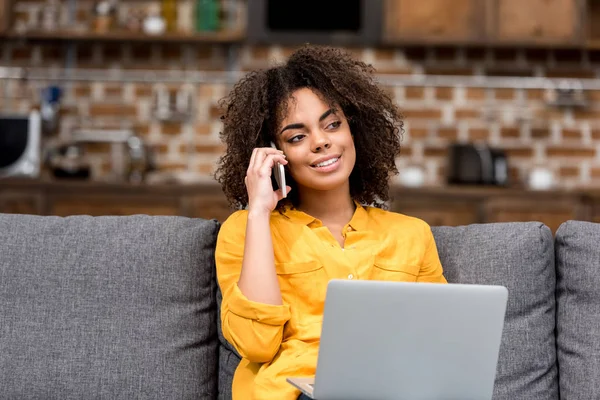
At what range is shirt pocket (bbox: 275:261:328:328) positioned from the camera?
1.52 meters

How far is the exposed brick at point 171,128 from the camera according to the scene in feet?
14.6

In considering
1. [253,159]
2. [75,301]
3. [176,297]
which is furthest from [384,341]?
[75,301]

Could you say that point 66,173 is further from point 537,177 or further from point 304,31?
point 537,177

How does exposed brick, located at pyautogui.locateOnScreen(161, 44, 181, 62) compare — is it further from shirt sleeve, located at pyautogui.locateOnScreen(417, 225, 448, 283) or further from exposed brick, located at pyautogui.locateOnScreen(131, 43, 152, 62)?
shirt sleeve, located at pyautogui.locateOnScreen(417, 225, 448, 283)

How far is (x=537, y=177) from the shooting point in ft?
14.1

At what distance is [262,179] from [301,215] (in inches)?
5.7

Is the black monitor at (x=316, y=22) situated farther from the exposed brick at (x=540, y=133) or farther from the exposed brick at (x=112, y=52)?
the exposed brick at (x=540, y=133)

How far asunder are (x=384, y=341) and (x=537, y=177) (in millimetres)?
3251

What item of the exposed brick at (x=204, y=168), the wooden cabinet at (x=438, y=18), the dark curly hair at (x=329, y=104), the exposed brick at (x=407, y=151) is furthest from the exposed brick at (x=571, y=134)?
the dark curly hair at (x=329, y=104)

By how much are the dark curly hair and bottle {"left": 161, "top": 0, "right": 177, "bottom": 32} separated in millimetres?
2794

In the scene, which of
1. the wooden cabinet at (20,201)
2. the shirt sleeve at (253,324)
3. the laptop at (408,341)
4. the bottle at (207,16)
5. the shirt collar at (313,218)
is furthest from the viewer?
the bottle at (207,16)

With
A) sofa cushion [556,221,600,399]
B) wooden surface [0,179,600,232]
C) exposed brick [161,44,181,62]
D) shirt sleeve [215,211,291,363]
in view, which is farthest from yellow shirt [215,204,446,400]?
exposed brick [161,44,181,62]

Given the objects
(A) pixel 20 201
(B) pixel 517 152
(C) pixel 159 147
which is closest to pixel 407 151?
(B) pixel 517 152

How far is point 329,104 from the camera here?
1.65 metres
